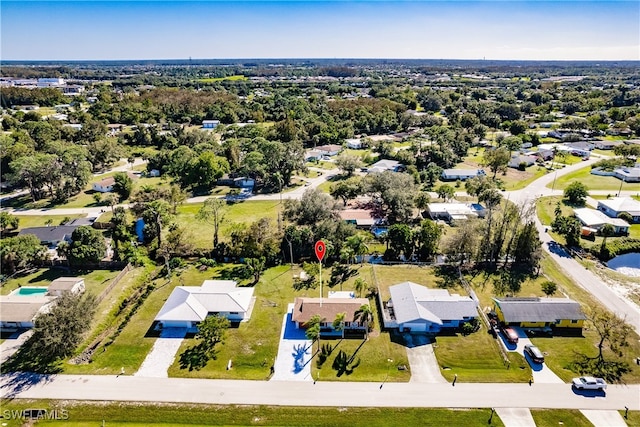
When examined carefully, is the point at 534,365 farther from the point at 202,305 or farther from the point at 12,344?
the point at 12,344

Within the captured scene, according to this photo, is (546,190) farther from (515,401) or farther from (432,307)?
(515,401)

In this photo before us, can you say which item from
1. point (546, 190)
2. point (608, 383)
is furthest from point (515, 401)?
point (546, 190)

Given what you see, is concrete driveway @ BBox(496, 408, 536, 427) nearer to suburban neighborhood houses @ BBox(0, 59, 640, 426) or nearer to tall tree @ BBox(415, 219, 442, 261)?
suburban neighborhood houses @ BBox(0, 59, 640, 426)

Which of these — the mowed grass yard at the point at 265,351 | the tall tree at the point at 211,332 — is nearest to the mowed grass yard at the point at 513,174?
the mowed grass yard at the point at 265,351

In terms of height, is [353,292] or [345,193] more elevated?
[345,193]

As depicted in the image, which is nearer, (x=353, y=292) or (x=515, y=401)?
(x=515, y=401)

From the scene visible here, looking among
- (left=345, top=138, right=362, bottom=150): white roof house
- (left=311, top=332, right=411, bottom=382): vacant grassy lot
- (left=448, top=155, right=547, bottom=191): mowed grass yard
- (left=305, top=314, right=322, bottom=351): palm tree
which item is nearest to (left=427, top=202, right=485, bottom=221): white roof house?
(left=448, top=155, right=547, bottom=191): mowed grass yard
